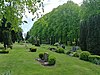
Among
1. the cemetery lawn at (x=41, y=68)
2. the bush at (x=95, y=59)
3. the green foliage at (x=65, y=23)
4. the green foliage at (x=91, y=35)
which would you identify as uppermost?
the green foliage at (x=65, y=23)

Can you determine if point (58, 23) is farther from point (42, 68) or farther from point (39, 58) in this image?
point (42, 68)

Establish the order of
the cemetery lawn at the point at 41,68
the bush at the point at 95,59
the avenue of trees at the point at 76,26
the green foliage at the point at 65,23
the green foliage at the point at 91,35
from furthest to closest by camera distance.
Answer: the green foliage at the point at 65,23 → the avenue of trees at the point at 76,26 → the green foliage at the point at 91,35 → the bush at the point at 95,59 → the cemetery lawn at the point at 41,68

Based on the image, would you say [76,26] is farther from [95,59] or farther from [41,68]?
[41,68]

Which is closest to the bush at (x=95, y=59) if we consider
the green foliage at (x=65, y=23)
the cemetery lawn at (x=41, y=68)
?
the cemetery lawn at (x=41, y=68)

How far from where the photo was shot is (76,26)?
75562 mm

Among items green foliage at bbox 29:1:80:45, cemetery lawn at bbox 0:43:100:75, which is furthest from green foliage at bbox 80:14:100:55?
green foliage at bbox 29:1:80:45

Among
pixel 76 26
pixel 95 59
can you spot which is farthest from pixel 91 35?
pixel 76 26

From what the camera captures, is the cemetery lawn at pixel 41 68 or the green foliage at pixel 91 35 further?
the green foliage at pixel 91 35

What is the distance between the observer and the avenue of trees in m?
48.6

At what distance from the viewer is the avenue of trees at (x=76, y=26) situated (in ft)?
159

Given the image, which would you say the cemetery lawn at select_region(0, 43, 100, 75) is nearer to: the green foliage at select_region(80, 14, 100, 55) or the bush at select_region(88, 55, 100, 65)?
the bush at select_region(88, 55, 100, 65)

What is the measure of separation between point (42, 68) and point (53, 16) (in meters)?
64.1

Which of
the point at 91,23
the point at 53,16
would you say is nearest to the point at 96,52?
the point at 91,23

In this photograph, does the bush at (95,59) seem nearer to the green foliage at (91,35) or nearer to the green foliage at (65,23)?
the green foliage at (91,35)
